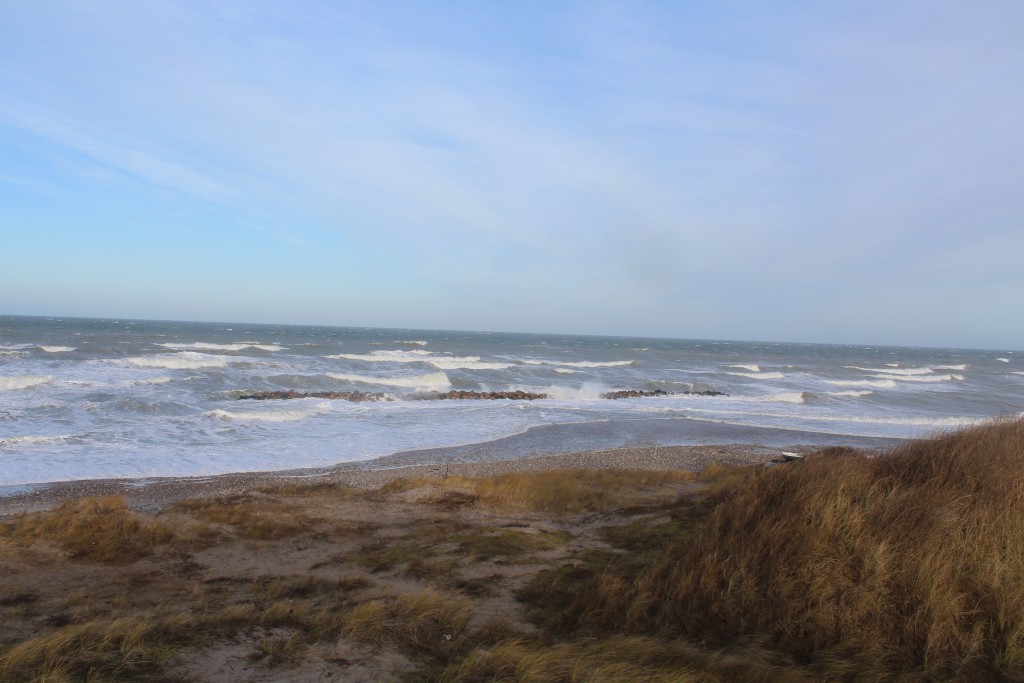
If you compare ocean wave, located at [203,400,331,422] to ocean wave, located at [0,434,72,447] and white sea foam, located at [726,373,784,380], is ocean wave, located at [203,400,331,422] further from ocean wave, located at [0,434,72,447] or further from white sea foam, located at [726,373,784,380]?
white sea foam, located at [726,373,784,380]

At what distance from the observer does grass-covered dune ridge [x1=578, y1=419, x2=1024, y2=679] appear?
456 cm

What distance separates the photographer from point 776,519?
5.84 m

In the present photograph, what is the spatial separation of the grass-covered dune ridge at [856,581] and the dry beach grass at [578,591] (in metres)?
0.02

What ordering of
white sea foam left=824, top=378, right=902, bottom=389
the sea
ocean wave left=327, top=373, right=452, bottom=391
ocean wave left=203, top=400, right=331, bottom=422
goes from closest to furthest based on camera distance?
1. the sea
2. ocean wave left=203, top=400, right=331, bottom=422
3. ocean wave left=327, top=373, right=452, bottom=391
4. white sea foam left=824, top=378, right=902, bottom=389

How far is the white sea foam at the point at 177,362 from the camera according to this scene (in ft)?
119

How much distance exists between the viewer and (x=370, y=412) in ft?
78.2

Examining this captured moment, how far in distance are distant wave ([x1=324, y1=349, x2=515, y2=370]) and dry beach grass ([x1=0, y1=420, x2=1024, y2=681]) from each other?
3672 cm

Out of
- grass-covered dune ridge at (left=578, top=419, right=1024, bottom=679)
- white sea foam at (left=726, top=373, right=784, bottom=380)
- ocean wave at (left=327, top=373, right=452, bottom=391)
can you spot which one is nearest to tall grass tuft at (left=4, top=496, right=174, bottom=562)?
grass-covered dune ridge at (left=578, top=419, right=1024, bottom=679)

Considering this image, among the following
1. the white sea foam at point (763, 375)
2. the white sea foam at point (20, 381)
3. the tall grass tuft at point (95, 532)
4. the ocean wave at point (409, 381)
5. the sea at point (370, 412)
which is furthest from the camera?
the white sea foam at point (763, 375)

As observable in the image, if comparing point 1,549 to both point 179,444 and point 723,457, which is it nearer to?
point 179,444

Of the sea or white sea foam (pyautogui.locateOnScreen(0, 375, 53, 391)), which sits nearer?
the sea

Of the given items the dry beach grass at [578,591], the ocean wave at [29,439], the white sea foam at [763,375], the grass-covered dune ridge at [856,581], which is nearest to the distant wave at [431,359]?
the white sea foam at [763,375]

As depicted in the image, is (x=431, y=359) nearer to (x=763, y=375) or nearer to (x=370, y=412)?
(x=763, y=375)

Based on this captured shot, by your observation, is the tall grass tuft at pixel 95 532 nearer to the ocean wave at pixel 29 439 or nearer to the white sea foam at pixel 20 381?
the ocean wave at pixel 29 439
